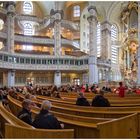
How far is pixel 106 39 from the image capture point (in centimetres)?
4088

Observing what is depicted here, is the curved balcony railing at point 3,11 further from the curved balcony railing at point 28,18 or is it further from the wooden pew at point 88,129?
the wooden pew at point 88,129

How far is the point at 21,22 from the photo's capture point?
4666cm

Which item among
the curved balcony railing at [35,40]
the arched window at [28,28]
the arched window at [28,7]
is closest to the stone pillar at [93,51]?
→ the curved balcony railing at [35,40]

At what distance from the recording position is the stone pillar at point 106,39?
4050 cm

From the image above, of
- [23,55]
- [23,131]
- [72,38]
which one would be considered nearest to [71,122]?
[23,131]

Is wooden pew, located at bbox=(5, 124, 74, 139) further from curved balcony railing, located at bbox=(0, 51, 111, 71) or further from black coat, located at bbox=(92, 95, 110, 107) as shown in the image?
curved balcony railing, located at bbox=(0, 51, 111, 71)

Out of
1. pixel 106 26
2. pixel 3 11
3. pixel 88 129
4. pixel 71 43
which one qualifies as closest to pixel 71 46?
pixel 71 43

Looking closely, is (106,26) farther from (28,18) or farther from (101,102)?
(101,102)

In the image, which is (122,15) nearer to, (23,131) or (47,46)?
(47,46)

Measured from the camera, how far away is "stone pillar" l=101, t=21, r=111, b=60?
1594 inches

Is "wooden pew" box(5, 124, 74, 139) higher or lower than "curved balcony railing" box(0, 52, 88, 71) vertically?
lower

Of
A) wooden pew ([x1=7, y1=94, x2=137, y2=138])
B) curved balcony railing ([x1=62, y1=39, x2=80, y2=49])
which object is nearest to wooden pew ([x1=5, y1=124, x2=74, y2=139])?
wooden pew ([x1=7, y1=94, x2=137, y2=138])

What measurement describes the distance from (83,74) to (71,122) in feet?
111

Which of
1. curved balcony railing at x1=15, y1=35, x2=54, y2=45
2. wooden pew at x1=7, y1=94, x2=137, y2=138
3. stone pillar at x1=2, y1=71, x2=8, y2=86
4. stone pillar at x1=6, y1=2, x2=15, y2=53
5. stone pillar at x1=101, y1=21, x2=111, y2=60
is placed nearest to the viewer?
wooden pew at x1=7, y1=94, x2=137, y2=138
